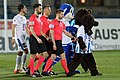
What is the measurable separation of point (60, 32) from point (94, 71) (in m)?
1.52

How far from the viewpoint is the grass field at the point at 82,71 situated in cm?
1609

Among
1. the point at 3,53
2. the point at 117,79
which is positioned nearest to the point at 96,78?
the point at 117,79

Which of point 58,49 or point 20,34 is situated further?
point 20,34

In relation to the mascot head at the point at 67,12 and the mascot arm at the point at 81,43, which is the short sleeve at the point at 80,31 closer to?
the mascot arm at the point at 81,43

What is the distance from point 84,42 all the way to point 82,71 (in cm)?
225

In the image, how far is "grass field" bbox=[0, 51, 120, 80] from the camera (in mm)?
16094

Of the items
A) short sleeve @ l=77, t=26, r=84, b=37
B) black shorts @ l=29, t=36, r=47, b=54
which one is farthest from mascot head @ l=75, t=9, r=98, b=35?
black shorts @ l=29, t=36, r=47, b=54

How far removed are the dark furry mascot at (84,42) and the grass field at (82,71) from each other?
1.17ft

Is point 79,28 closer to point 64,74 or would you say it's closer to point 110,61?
point 64,74

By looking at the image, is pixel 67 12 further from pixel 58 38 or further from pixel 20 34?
pixel 20 34

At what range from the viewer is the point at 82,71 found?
721 inches

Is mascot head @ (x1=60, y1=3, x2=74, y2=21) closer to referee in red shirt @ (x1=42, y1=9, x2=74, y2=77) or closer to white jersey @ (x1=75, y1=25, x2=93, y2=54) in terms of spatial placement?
referee in red shirt @ (x1=42, y1=9, x2=74, y2=77)

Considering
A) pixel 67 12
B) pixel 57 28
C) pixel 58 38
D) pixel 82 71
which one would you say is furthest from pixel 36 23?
pixel 82 71

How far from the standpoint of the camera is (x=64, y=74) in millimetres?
17266
